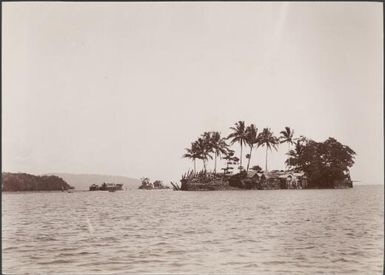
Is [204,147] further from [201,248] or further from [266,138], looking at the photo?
[201,248]

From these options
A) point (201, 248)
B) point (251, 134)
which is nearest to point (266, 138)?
point (251, 134)

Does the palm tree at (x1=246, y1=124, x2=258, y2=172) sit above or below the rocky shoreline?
above

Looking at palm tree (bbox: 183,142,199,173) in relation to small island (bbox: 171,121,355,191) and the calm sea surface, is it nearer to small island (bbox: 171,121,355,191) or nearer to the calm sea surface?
small island (bbox: 171,121,355,191)

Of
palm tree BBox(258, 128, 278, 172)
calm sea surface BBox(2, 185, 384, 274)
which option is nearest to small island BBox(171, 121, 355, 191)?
palm tree BBox(258, 128, 278, 172)

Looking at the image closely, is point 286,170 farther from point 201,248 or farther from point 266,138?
point 201,248

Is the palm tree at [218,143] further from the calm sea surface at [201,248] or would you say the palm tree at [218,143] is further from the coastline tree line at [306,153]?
the calm sea surface at [201,248]

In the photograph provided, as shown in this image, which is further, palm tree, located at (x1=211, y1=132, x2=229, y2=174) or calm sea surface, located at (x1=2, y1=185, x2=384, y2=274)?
palm tree, located at (x1=211, y1=132, x2=229, y2=174)

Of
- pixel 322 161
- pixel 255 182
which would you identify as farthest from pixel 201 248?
pixel 322 161

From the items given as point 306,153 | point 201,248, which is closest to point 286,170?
point 306,153

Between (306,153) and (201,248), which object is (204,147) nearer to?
(306,153)

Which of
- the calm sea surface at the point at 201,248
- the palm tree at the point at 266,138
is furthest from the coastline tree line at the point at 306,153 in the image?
the calm sea surface at the point at 201,248

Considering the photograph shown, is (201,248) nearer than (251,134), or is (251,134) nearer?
(201,248)

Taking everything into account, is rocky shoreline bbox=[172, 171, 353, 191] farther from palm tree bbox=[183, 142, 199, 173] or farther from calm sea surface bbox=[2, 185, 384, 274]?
calm sea surface bbox=[2, 185, 384, 274]
